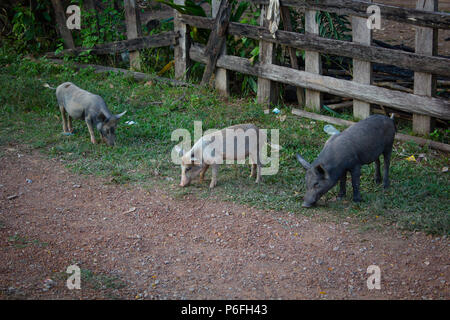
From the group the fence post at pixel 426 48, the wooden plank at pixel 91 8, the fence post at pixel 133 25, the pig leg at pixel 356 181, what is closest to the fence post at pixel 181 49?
the fence post at pixel 133 25

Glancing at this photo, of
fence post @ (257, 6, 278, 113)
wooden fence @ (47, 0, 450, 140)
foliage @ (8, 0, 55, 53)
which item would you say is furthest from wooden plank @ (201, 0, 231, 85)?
foliage @ (8, 0, 55, 53)

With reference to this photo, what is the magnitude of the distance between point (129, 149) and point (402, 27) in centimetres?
866

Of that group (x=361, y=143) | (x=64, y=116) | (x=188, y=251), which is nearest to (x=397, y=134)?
(x=361, y=143)

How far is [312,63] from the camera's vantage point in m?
8.55

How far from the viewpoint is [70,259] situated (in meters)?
5.20

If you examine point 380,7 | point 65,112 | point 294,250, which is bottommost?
point 294,250

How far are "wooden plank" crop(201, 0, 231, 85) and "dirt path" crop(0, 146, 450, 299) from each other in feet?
13.1

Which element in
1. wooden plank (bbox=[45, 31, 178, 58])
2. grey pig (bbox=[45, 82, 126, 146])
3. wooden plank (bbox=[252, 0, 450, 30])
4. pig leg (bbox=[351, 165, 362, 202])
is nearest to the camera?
pig leg (bbox=[351, 165, 362, 202])

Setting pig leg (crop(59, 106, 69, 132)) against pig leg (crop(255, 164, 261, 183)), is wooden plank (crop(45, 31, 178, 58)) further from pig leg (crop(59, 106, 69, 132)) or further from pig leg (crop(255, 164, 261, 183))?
pig leg (crop(255, 164, 261, 183))

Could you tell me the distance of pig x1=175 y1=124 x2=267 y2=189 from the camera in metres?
6.53

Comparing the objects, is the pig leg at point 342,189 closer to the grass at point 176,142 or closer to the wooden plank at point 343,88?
the grass at point 176,142

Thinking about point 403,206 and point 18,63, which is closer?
point 403,206
